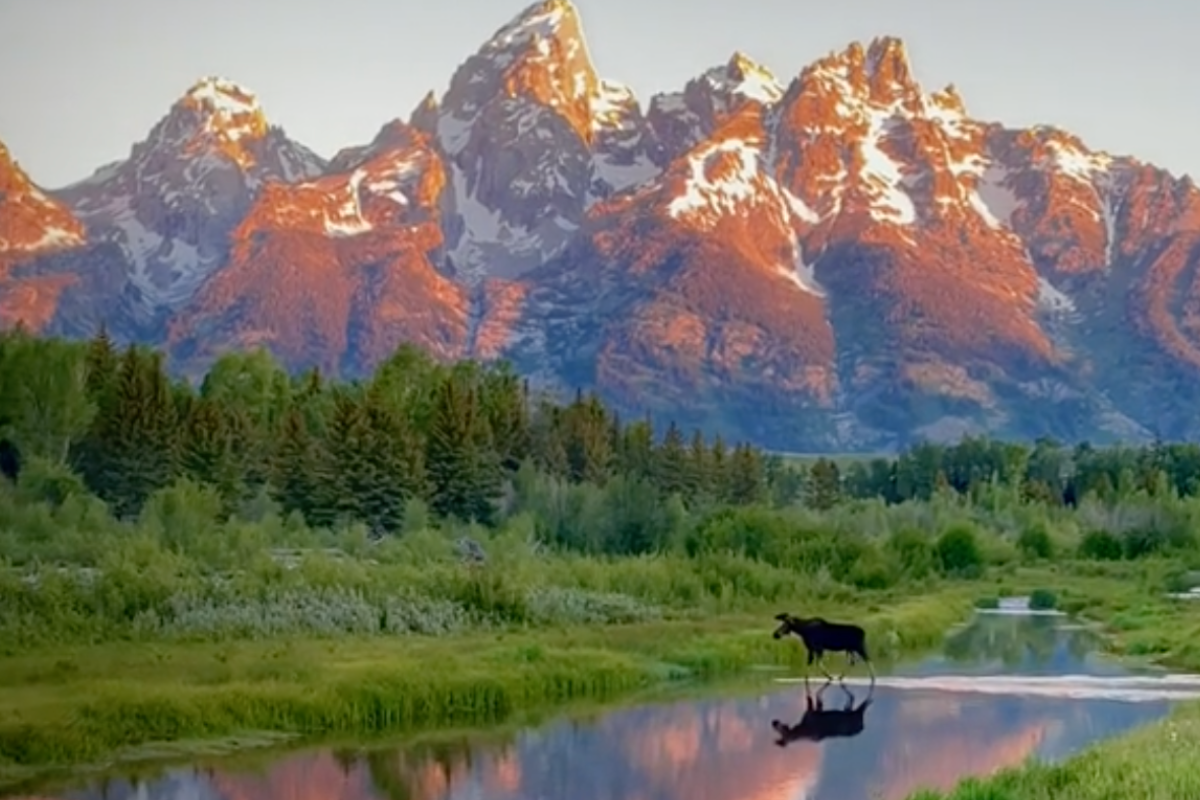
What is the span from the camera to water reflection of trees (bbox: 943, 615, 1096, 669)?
136ft

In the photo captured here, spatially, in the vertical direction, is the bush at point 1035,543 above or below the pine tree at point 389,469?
below

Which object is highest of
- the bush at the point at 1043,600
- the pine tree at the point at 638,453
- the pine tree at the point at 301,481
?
the pine tree at the point at 638,453

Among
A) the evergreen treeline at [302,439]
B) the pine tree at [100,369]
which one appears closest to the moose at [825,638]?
the evergreen treeline at [302,439]

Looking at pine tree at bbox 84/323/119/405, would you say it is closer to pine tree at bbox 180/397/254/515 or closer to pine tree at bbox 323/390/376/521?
pine tree at bbox 180/397/254/515

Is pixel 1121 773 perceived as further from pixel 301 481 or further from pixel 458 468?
pixel 458 468

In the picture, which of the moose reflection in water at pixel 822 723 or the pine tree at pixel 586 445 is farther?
the pine tree at pixel 586 445

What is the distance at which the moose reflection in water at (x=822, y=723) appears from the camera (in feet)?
96.4

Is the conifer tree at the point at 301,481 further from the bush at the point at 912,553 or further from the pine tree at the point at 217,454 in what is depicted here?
the bush at the point at 912,553

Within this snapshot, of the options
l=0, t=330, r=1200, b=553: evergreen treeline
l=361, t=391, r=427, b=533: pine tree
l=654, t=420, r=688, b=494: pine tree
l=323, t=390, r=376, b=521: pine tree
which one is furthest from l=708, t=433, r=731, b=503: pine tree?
l=323, t=390, r=376, b=521: pine tree

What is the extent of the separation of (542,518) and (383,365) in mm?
20015

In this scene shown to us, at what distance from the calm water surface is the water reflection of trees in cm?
524

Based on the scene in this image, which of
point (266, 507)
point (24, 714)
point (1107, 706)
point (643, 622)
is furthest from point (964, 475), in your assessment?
point (24, 714)

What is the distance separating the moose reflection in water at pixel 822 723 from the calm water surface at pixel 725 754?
36 millimetres

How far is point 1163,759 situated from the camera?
63.1ft
